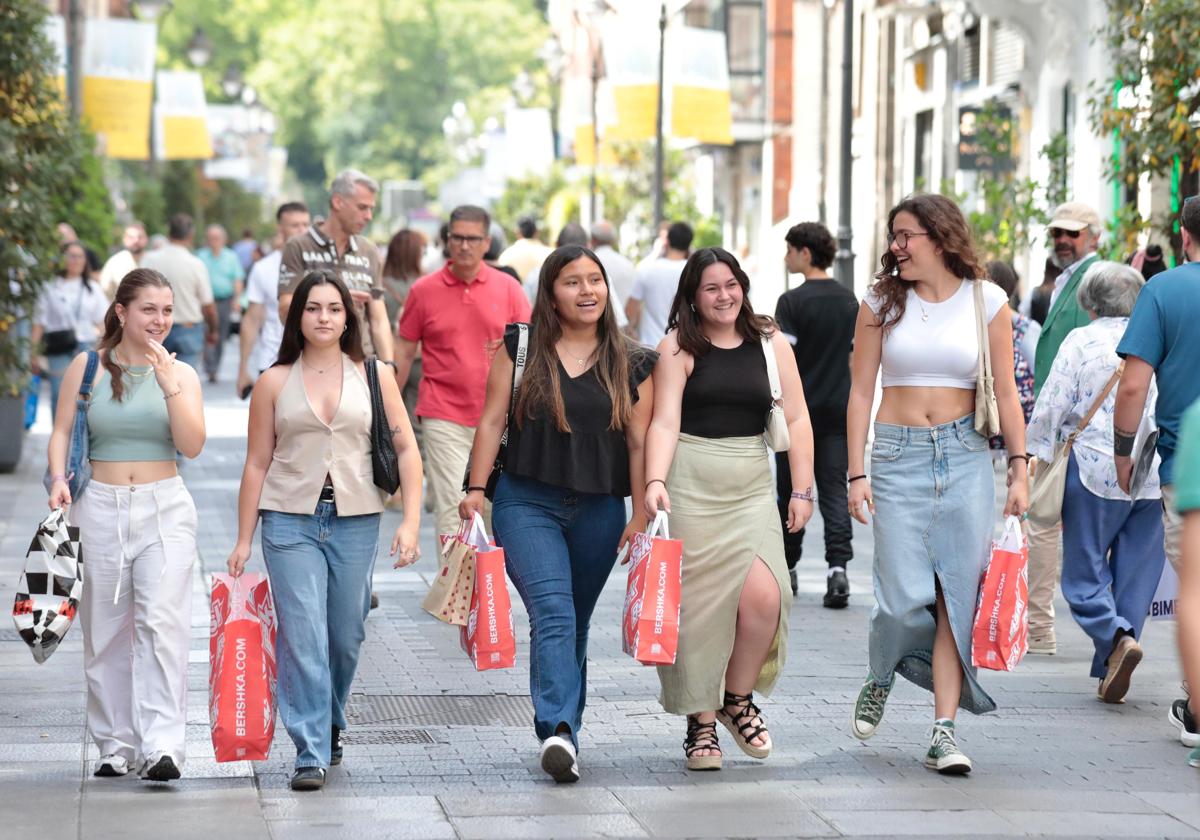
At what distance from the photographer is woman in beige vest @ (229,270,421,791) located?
6.56 metres

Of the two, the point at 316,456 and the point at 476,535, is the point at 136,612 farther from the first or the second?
the point at 476,535

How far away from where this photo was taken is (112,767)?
21.9 ft

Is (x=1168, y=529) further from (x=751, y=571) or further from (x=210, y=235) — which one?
(x=210, y=235)

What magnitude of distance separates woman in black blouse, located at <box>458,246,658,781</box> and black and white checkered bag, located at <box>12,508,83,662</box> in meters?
1.24

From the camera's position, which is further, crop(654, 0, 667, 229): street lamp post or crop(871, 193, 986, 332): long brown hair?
crop(654, 0, 667, 229): street lamp post

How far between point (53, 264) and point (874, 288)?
10129mm

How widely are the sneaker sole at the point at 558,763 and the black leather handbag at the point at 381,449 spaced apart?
3.17 ft

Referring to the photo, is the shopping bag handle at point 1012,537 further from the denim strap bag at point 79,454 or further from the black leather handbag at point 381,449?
the denim strap bag at point 79,454

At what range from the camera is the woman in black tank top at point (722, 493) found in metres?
6.81

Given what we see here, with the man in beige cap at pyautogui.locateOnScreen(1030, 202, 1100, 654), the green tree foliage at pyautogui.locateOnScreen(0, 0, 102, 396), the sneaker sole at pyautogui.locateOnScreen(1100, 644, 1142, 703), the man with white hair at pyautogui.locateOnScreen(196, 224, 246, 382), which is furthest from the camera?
the man with white hair at pyautogui.locateOnScreen(196, 224, 246, 382)

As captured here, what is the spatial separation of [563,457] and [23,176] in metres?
9.97

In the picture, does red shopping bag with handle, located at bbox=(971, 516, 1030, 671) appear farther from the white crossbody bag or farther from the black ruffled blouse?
the black ruffled blouse

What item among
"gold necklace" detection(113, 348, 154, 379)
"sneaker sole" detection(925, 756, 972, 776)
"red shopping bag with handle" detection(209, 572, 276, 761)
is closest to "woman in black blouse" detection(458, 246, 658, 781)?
"red shopping bag with handle" detection(209, 572, 276, 761)

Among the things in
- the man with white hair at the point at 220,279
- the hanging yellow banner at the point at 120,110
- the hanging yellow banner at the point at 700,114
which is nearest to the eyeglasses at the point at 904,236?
the hanging yellow banner at the point at 120,110
